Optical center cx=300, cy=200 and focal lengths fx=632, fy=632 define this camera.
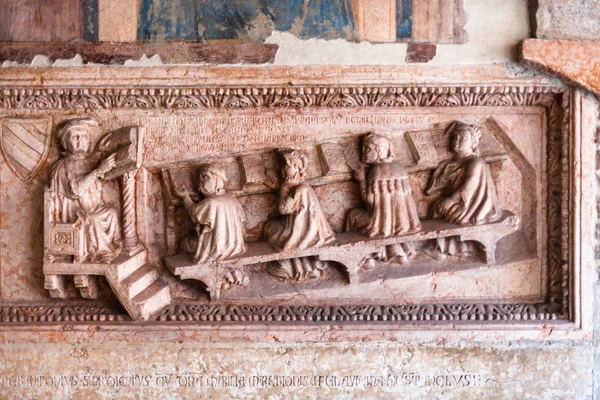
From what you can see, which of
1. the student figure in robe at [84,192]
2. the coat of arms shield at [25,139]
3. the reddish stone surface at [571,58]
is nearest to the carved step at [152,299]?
the student figure in robe at [84,192]

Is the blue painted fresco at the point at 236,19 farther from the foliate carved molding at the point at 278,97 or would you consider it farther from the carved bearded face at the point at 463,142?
the carved bearded face at the point at 463,142

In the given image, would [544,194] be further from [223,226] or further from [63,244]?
[63,244]

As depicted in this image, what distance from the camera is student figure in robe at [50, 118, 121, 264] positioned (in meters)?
4.34

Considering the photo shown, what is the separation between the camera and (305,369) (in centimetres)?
450

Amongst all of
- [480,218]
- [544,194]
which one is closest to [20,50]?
[480,218]

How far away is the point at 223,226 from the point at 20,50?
1863mm

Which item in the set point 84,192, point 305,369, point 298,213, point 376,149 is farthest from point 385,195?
point 84,192

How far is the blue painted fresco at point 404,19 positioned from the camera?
14.5 feet

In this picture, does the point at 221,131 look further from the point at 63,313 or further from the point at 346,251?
the point at 63,313

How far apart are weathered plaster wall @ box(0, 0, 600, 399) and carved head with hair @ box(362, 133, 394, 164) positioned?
4.27 feet

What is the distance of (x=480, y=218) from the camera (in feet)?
14.4

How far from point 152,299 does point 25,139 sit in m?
1.45

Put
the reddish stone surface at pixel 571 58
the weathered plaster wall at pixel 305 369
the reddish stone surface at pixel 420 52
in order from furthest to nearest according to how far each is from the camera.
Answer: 1. the weathered plaster wall at pixel 305 369
2. the reddish stone surface at pixel 420 52
3. the reddish stone surface at pixel 571 58

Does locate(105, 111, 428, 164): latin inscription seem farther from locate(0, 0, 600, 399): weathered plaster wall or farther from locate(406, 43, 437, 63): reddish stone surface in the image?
locate(0, 0, 600, 399): weathered plaster wall
